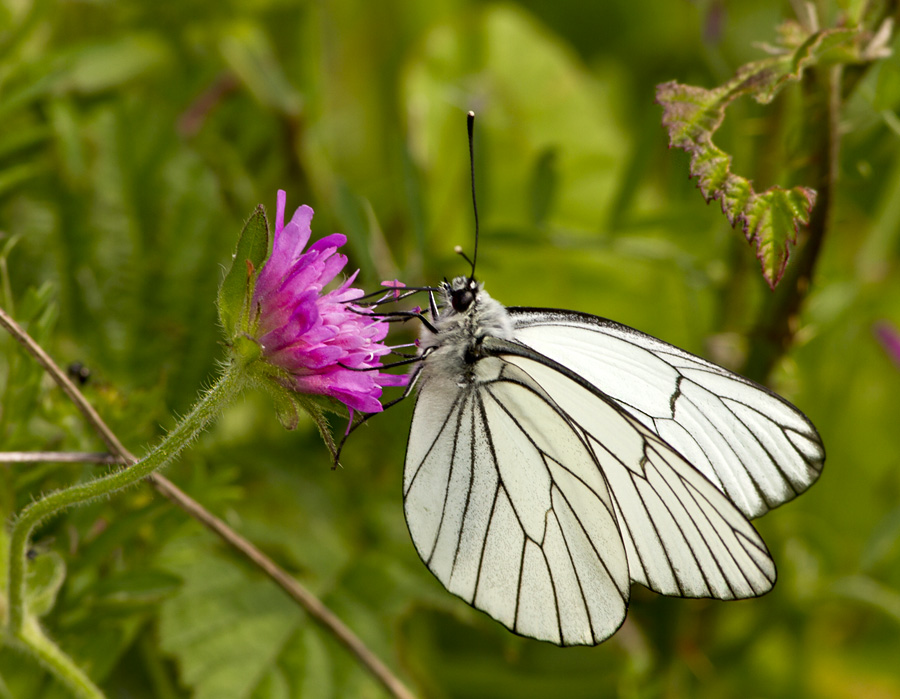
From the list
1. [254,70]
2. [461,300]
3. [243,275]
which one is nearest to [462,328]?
[461,300]

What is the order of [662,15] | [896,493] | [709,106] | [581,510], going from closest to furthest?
[709,106]
[581,510]
[896,493]
[662,15]

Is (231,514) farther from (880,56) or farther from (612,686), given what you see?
(880,56)

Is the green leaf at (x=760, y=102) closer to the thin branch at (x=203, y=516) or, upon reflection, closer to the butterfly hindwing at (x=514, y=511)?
the butterfly hindwing at (x=514, y=511)

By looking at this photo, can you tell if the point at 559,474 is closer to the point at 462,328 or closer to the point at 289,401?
the point at 462,328

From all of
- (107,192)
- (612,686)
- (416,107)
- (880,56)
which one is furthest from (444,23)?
(612,686)

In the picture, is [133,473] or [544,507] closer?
[133,473]

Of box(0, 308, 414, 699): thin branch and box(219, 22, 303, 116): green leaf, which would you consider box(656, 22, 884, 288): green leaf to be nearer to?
box(0, 308, 414, 699): thin branch
